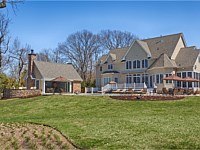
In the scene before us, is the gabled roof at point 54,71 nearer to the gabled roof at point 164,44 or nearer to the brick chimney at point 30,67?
the brick chimney at point 30,67

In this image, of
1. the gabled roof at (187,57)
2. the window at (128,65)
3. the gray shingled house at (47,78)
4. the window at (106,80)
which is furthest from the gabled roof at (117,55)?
the gabled roof at (187,57)

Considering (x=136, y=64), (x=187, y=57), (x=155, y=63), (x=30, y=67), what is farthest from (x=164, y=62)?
(x=30, y=67)

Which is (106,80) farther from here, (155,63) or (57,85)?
(155,63)

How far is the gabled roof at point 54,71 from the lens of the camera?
39500mm

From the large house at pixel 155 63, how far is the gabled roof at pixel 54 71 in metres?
5.63

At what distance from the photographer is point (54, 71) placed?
41.8 m

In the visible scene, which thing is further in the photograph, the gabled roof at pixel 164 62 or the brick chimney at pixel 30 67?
the brick chimney at pixel 30 67

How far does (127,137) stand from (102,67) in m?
37.9

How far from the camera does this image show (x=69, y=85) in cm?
4306

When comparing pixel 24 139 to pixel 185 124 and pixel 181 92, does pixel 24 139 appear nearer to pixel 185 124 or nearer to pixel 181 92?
pixel 185 124

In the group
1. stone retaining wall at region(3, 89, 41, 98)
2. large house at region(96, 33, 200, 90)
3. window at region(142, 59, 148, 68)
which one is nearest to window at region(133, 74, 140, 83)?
large house at region(96, 33, 200, 90)

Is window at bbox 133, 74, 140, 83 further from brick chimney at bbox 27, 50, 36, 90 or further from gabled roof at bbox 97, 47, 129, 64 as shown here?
brick chimney at bbox 27, 50, 36, 90

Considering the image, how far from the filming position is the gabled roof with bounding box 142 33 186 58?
3656cm

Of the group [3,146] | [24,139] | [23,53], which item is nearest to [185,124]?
[24,139]
